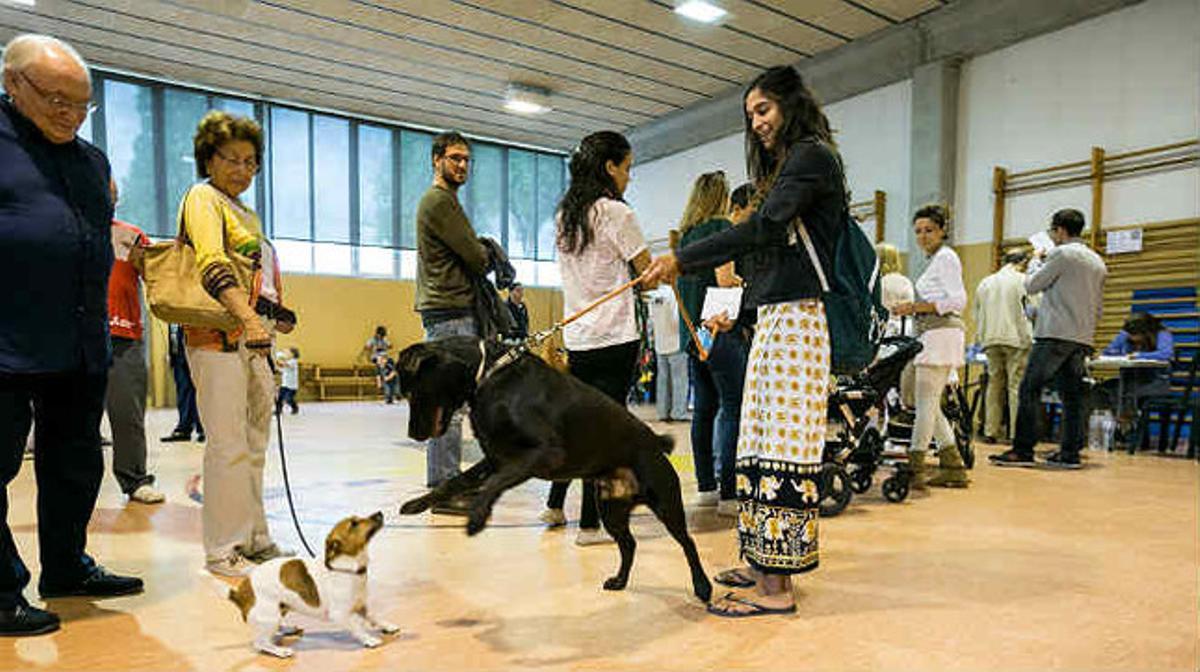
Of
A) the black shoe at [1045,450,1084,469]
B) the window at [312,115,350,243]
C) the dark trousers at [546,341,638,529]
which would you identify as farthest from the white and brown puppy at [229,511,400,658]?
the window at [312,115,350,243]

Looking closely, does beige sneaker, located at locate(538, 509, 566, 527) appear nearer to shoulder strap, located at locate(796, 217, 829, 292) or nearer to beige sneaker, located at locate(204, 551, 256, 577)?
beige sneaker, located at locate(204, 551, 256, 577)

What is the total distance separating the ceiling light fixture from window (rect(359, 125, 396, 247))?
2937 mm

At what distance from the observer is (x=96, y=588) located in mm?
2236

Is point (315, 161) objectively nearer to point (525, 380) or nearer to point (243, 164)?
point (243, 164)

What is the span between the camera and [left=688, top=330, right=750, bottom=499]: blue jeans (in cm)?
330

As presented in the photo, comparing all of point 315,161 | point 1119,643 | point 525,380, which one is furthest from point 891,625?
point 315,161

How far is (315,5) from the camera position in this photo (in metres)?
8.02

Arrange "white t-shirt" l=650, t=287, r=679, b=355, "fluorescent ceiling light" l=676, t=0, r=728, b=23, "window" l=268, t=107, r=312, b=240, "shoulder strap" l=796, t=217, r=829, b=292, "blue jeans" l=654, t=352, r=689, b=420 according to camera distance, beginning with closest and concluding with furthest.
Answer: "shoulder strap" l=796, t=217, r=829, b=292, "white t-shirt" l=650, t=287, r=679, b=355, "fluorescent ceiling light" l=676, t=0, r=728, b=23, "blue jeans" l=654, t=352, r=689, b=420, "window" l=268, t=107, r=312, b=240

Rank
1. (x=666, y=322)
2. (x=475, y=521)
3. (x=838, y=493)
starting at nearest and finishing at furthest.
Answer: (x=475, y=521), (x=838, y=493), (x=666, y=322)

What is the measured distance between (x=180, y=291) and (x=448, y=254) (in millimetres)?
1334

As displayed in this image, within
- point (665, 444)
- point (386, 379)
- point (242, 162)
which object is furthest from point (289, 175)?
point (665, 444)

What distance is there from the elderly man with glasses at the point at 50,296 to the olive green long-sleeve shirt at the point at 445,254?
1358mm

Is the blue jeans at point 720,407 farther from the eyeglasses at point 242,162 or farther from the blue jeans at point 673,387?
the blue jeans at point 673,387

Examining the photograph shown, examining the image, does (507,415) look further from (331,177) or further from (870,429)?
(331,177)
